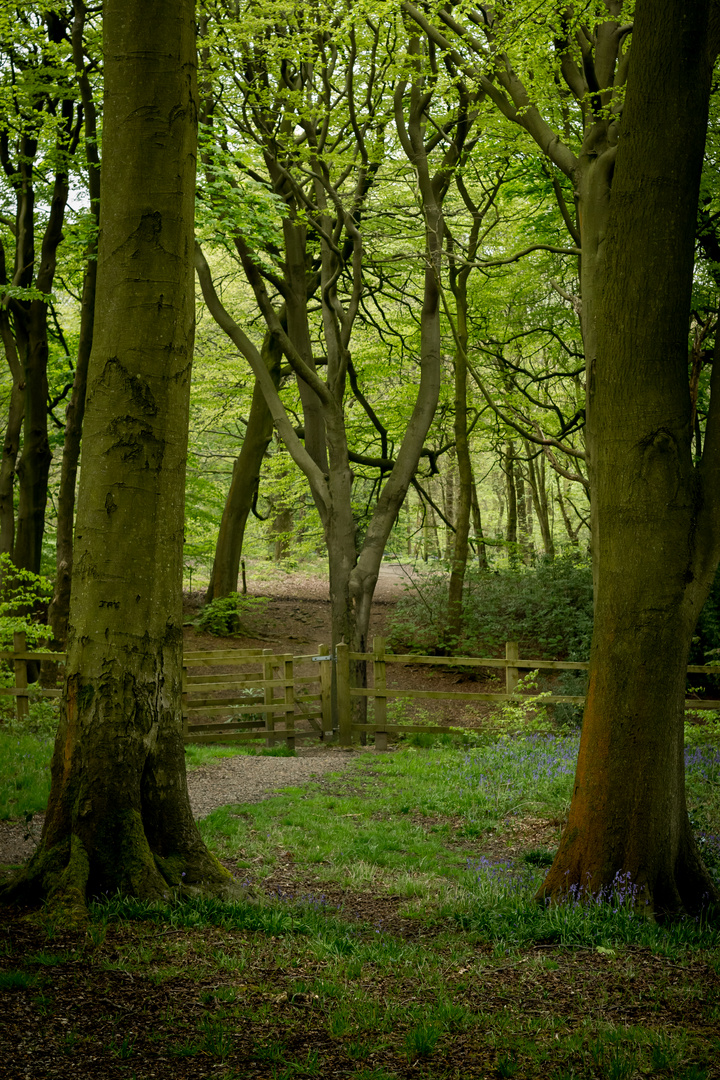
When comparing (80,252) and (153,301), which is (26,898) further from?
(80,252)

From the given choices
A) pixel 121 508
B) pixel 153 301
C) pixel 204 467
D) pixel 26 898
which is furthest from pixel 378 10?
pixel 204 467

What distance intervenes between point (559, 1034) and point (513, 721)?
792 cm

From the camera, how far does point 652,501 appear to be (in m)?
4.77

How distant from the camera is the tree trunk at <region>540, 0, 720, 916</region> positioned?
476 centimetres

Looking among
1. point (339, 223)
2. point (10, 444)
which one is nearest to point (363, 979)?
point (339, 223)

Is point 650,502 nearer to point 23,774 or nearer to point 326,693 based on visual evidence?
point 23,774

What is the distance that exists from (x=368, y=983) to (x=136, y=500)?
2.62m

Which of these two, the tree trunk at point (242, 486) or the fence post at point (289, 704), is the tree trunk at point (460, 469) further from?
the fence post at point (289, 704)

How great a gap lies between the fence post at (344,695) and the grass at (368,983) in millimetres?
5799

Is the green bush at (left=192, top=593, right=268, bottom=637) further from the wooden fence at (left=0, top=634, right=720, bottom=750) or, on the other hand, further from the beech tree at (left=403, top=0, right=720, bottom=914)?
the beech tree at (left=403, top=0, right=720, bottom=914)

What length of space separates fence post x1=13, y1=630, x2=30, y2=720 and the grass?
245 inches

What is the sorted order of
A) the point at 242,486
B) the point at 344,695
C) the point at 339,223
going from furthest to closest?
the point at 242,486 < the point at 339,223 < the point at 344,695

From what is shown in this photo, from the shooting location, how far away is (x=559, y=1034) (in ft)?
10.4

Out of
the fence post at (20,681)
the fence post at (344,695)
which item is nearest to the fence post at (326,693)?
the fence post at (344,695)
